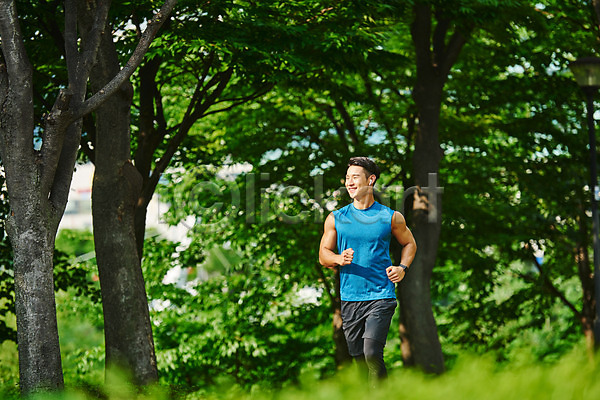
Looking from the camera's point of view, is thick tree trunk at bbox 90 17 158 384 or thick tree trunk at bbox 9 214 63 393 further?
thick tree trunk at bbox 90 17 158 384

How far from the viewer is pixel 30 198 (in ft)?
24.3

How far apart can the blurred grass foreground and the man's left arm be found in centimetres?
273

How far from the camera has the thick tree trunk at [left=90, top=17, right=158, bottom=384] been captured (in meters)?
9.22

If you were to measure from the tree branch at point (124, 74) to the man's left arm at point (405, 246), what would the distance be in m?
3.15

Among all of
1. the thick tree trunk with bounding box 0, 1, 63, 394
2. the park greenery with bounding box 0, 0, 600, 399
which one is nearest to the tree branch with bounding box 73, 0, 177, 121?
the thick tree trunk with bounding box 0, 1, 63, 394

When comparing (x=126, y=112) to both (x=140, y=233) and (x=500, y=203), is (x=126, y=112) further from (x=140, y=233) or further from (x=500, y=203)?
(x=500, y=203)

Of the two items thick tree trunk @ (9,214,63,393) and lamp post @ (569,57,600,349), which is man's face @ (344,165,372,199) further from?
lamp post @ (569,57,600,349)

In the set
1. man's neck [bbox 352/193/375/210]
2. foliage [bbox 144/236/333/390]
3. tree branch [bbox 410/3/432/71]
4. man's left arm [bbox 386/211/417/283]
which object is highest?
tree branch [bbox 410/3/432/71]

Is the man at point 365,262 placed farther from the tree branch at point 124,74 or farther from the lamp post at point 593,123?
the lamp post at point 593,123

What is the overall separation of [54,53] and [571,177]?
1146 centimetres

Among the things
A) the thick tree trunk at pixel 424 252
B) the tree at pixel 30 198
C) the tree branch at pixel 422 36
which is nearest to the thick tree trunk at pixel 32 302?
the tree at pixel 30 198

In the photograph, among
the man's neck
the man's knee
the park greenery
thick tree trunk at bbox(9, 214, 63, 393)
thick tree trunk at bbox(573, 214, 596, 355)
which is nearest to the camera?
the man's knee

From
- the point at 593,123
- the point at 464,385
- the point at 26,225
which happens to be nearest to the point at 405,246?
the point at 26,225

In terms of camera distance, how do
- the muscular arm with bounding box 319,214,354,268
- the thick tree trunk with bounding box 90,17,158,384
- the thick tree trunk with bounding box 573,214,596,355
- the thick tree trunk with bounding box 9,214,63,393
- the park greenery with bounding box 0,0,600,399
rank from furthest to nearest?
the thick tree trunk with bounding box 573,214,596,355, the park greenery with bounding box 0,0,600,399, the thick tree trunk with bounding box 90,17,158,384, the thick tree trunk with bounding box 9,214,63,393, the muscular arm with bounding box 319,214,354,268
